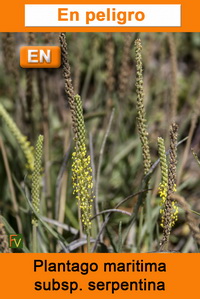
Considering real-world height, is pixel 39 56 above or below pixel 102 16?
below

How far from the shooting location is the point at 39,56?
1.16 m
